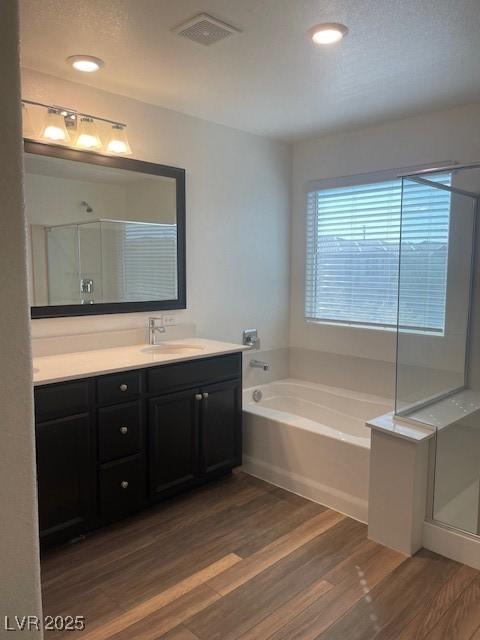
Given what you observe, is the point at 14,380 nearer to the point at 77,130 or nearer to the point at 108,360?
the point at 108,360

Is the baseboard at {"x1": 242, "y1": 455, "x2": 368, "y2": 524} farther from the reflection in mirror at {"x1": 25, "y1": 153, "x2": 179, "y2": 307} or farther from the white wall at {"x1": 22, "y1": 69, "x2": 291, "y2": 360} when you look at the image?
the reflection in mirror at {"x1": 25, "y1": 153, "x2": 179, "y2": 307}

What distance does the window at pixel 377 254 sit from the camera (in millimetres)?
2850

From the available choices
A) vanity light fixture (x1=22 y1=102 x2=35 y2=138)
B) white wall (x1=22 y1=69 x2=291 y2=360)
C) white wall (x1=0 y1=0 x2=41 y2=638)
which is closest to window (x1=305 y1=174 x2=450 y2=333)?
white wall (x1=22 y1=69 x2=291 y2=360)

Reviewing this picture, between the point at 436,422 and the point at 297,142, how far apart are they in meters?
2.50

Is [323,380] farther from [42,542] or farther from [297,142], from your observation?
[42,542]

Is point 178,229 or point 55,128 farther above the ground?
point 55,128

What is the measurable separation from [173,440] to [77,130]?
1.82 meters

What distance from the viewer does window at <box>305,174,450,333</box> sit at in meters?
2.85

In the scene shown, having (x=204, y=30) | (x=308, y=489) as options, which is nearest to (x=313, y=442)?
(x=308, y=489)

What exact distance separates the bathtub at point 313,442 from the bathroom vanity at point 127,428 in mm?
181

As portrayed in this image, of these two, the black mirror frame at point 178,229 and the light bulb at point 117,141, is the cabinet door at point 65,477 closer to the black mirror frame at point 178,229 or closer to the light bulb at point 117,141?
the black mirror frame at point 178,229

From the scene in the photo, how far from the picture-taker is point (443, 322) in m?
2.97

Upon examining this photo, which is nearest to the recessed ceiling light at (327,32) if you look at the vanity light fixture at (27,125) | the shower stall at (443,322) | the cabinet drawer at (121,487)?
the shower stall at (443,322)

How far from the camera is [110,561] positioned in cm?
233
